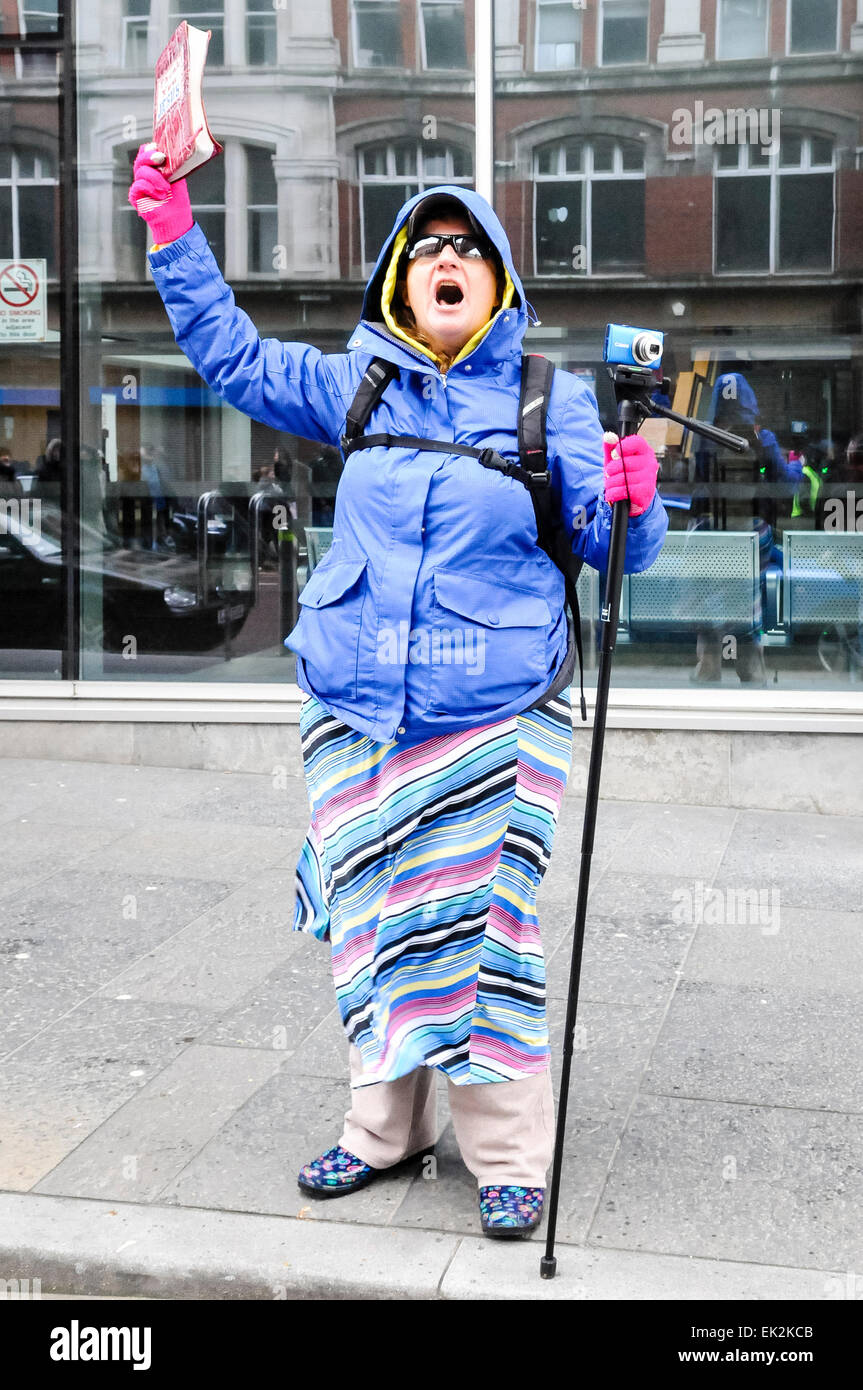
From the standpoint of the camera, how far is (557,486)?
11.2ft

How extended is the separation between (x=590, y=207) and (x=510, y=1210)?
5.92 meters

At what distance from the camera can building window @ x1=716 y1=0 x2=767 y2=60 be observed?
778 centimetres

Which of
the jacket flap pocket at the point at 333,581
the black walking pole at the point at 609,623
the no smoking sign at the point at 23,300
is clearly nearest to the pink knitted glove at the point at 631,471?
the black walking pole at the point at 609,623

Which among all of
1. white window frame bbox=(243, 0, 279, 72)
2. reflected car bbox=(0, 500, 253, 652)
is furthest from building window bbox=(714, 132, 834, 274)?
reflected car bbox=(0, 500, 253, 652)

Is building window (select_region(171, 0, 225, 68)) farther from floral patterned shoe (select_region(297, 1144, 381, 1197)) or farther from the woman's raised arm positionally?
floral patterned shoe (select_region(297, 1144, 381, 1197))

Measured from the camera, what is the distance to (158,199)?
339 cm

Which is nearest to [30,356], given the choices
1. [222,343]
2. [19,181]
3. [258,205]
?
[19,181]

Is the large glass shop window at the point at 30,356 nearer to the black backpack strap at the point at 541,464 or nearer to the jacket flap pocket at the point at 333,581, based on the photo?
Answer: the jacket flap pocket at the point at 333,581

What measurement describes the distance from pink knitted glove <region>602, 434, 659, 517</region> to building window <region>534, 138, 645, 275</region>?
5.18 metres

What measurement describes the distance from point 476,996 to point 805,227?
220 inches

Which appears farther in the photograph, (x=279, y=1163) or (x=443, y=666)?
(x=279, y=1163)

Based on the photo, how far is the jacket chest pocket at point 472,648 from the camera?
3.30 m

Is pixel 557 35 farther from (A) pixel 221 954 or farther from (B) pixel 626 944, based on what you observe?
(A) pixel 221 954

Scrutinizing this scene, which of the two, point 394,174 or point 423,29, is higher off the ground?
point 423,29
